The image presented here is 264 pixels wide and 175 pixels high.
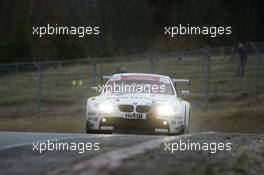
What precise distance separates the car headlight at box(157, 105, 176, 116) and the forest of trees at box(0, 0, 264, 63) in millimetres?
35640

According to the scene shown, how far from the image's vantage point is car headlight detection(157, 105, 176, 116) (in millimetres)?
16672

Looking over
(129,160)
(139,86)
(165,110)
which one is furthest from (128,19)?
(129,160)

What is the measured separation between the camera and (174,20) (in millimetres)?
60125

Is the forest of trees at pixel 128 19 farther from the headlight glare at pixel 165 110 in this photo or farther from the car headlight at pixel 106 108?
the car headlight at pixel 106 108

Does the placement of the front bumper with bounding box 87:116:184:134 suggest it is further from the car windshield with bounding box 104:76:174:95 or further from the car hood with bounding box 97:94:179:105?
the car windshield with bounding box 104:76:174:95

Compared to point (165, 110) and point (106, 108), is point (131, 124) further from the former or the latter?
point (165, 110)

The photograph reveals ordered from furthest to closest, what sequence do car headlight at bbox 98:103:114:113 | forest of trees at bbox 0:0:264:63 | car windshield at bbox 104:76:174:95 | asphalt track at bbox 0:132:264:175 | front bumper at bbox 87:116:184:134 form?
forest of trees at bbox 0:0:264:63 → car windshield at bbox 104:76:174:95 → car headlight at bbox 98:103:114:113 → front bumper at bbox 87:116:184:134 → asphalt track at bbox 0:132:264:175

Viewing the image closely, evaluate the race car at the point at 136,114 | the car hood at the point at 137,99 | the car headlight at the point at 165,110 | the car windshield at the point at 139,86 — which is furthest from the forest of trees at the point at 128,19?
the car headlight at the point at 165,110

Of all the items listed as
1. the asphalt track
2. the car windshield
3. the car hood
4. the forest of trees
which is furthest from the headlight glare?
the forest of trees

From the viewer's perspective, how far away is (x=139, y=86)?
18.0 m

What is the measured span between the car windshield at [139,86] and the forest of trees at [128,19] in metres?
33.9

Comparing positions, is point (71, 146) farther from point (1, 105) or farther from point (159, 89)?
point (1, 105)

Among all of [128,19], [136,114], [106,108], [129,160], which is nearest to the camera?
[129,160]

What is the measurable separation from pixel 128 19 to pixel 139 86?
132ft
